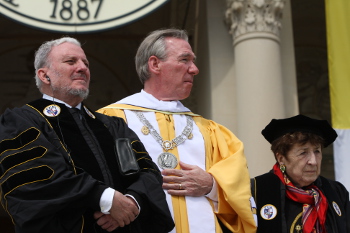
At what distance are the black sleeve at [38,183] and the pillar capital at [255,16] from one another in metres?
4.51

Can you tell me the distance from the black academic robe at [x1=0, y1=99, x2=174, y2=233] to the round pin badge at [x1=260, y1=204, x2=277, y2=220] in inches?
42.9

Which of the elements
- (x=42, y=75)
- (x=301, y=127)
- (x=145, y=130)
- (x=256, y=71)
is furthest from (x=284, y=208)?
(x=256, y=71)

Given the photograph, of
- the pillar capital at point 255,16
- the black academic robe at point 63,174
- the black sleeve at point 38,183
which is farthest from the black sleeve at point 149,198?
the pillar capital at point 255,16

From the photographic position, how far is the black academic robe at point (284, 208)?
5113 millimetres

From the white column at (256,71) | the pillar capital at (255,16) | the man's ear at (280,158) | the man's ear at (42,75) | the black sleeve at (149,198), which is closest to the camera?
the black sleeve at (149,198)

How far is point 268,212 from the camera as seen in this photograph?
5.20 m

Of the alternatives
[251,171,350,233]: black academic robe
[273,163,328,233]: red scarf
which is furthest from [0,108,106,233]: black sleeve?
[273,163,328,233]: red scarf

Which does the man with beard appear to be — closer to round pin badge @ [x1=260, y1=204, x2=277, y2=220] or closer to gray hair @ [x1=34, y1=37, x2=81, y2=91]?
gray hair @ [x1=34, y1=37, x2=81, y2=91]

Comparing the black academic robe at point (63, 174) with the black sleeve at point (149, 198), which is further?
the black sleeve at point (149, 198)

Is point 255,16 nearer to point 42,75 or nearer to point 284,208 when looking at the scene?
point 284,208

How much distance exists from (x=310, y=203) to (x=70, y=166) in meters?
1.81

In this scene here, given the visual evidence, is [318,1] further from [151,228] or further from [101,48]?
[151,228]

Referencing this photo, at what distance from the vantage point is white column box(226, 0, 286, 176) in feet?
26.1

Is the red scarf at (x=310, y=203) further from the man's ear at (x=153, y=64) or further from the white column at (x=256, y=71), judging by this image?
the white column at (x=256, y=71)
